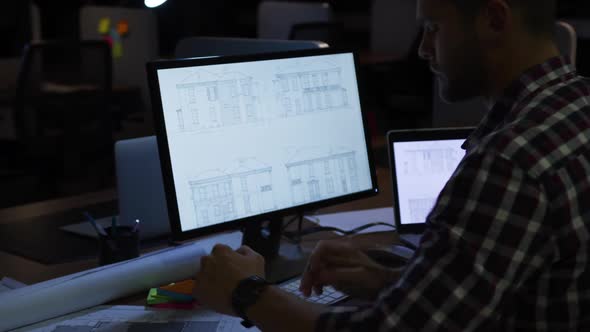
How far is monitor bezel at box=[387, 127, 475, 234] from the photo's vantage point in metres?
1.71

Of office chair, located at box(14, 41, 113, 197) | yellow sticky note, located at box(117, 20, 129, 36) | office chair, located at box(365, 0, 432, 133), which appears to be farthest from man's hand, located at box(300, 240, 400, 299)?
yellow sticky note, located at box(117, 20, 129, 36)

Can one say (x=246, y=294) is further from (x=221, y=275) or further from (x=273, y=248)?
(x=273, y=248)

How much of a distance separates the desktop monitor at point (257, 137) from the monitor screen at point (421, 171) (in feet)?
0.26

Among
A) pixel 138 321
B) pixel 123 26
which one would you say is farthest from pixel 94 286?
pixel 123 26

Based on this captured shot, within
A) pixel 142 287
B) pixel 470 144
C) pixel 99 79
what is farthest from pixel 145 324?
pixel 99 79

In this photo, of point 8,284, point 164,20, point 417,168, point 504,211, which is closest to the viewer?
point 504,211

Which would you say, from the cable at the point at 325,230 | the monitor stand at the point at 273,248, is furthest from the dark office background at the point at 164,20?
the monitor stand at the point at 273,248

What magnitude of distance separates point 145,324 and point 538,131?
0.71 m

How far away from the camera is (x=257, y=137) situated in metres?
1.51

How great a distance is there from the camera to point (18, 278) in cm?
149

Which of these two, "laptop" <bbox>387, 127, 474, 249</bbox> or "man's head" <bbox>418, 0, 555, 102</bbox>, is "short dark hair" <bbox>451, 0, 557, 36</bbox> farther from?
"laptop" <bbox>387, 127, 474, 249</bbox>

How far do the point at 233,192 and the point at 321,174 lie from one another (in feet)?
0.73

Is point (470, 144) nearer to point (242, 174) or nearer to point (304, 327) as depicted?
point (304, 327)

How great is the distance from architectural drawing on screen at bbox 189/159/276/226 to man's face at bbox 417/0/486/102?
50 cm
